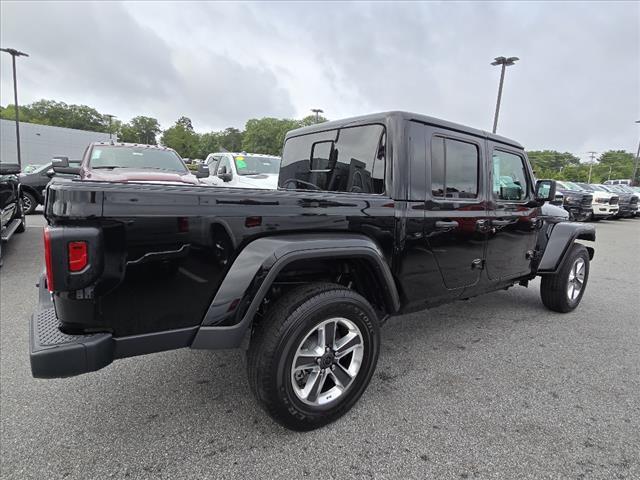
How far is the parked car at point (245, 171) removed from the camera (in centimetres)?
843

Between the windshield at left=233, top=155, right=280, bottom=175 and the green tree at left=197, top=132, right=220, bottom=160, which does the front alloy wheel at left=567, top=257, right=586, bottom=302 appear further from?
the green tree at left=197, top=132, right=220, bottom=160

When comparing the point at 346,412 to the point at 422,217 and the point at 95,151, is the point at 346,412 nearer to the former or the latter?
the point at 422,217

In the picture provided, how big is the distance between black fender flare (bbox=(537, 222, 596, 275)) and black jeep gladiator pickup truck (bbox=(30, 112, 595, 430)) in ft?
2.73

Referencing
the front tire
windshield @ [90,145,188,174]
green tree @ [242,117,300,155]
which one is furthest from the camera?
green tree @ [242,117,300,155]

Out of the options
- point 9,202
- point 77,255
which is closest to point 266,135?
point 9,202

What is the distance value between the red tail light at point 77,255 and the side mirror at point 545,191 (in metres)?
3.89

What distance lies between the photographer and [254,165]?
9461 millimetres

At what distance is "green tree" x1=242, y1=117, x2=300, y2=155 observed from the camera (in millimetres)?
79500

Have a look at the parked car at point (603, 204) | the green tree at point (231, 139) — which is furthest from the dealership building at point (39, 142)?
the green tree at point (231, 139)

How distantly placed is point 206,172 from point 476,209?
570 cm

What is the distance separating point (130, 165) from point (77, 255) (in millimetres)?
6194

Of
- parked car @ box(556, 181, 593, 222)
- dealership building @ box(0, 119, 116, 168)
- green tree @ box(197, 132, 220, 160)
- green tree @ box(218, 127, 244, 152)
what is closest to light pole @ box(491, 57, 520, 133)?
parked car @ box(556, 181, 593, 222)

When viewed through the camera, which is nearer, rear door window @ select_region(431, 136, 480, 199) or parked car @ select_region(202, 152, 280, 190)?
rear door window @ select_region(431, 136, 480, 199)

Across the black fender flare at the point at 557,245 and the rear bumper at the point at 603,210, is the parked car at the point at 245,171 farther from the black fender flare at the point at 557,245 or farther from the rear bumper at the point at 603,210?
the rear bumper at the point at 603,210
